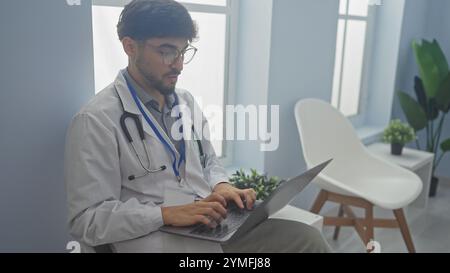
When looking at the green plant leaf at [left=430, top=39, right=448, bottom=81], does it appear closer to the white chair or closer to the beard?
the white chair

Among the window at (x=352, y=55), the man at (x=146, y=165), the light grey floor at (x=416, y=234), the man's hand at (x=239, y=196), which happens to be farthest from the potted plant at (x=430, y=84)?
the man's hand at (x=239, y=196)

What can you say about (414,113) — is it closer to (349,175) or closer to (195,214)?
(349,175)

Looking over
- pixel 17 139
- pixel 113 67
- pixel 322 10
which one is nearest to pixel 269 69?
pixel 322 10

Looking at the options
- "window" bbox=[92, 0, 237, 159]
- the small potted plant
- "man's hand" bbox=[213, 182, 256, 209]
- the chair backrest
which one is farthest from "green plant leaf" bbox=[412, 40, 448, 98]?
"man's hand" bbox=[213, 182, 256, 209]

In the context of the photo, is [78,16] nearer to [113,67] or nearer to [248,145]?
[113,67]

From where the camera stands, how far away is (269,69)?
6.69 feet

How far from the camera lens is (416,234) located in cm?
259

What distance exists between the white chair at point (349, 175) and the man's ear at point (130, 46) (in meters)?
1.09

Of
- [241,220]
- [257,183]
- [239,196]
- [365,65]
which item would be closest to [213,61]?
[257,183]

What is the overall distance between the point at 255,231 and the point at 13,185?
757 millimetres

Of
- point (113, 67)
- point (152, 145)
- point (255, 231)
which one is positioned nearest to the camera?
point (152, 145)

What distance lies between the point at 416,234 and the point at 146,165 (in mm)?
2003

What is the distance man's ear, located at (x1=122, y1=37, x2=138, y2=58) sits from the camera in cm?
131

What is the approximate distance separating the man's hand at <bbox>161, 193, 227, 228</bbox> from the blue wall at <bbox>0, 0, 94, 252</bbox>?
1.27ft
